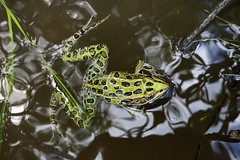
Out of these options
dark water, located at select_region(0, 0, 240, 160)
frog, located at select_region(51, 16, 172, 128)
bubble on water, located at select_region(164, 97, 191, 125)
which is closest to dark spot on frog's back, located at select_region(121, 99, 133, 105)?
frog, located at select_region(51, 16, 172, 128)

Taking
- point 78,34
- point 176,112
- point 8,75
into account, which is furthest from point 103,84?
point 8,75

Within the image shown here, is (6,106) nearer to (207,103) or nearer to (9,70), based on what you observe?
(9,70)

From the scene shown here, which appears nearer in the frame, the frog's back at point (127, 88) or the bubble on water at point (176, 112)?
the frog's back at point (127, 88)

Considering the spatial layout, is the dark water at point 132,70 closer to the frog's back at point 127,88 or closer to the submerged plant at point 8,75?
the submerged plant at point 8,75

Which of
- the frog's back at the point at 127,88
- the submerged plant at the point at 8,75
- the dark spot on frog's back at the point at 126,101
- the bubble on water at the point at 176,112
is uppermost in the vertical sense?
the submerged plant at the point at 8,75

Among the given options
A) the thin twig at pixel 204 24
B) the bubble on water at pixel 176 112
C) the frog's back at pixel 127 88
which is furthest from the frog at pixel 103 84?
the thin twig at pixel 204 24

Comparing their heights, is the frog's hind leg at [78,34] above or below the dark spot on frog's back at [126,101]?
above

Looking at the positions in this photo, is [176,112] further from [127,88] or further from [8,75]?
[8,75]
